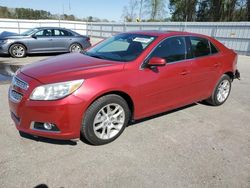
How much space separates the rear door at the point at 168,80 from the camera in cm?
394

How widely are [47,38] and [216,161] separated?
1084 cm

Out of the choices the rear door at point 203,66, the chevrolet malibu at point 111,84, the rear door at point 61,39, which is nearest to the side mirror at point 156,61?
the chevrolet malibu at point 111,84

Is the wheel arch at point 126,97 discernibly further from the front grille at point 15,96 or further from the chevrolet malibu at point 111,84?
the front grille at point 15,96

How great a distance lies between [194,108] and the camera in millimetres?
5414

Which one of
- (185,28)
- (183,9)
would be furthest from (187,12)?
(185,28)

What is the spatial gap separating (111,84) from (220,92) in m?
3.16

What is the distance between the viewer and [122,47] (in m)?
4.50

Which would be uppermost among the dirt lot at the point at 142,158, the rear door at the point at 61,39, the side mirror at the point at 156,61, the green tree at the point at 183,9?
the green tree at the point at 183,9

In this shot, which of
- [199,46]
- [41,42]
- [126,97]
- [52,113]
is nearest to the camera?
[52,113]

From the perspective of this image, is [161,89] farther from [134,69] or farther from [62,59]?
[62,59]

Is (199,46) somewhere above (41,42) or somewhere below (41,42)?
above

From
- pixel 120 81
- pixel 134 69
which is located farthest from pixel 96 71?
pixel 134 69

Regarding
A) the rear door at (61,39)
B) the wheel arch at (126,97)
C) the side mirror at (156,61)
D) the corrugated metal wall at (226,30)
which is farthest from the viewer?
the corrugated metal wall at (226,30)

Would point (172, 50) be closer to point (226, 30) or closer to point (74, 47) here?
point (74, 47)
